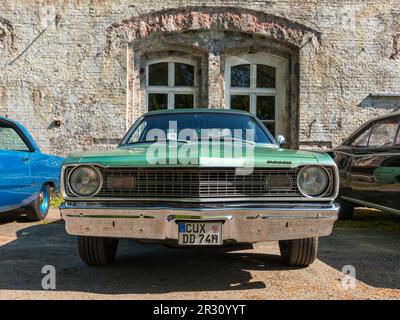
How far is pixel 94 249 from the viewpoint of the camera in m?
3.75

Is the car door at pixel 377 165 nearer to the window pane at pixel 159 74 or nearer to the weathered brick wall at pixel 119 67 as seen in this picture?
the weathered brick wall at pixel 119 67

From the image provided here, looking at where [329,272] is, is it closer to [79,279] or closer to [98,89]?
[79,279]

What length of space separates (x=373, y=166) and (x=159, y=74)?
6110 mm

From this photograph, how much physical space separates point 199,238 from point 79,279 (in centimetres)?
113

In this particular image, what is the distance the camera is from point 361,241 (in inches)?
206

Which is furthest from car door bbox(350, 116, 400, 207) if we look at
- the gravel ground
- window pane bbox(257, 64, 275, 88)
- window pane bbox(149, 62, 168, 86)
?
window pane bbox(149, 62, 168, 86)

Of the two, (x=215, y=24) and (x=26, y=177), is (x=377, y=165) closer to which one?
(x=26, y=177)

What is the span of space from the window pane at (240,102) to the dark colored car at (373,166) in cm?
401

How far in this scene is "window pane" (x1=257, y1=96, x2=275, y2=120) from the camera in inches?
407

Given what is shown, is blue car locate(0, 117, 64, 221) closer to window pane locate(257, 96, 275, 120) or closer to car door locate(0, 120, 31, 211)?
car door locate(0, 120, 31, 211)

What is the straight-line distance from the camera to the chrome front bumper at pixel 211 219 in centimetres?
310

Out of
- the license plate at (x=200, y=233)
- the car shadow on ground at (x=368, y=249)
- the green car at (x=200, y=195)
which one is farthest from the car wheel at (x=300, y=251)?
the license plate at (x=200, y=233)

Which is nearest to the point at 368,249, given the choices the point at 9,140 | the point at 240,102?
the point at 240,102

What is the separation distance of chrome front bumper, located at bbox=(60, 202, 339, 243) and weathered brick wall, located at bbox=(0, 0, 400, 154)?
261 inches
